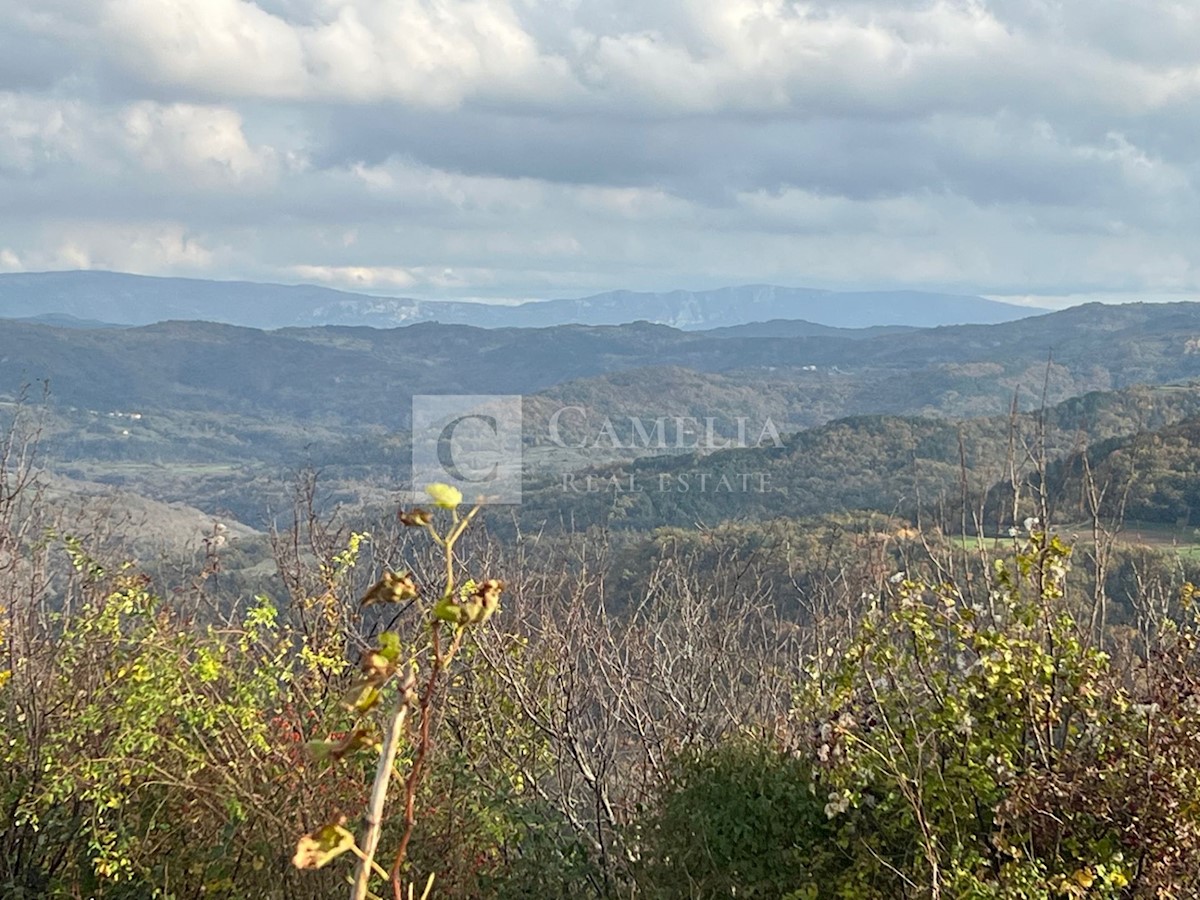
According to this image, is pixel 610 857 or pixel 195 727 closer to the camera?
pixel 195 727

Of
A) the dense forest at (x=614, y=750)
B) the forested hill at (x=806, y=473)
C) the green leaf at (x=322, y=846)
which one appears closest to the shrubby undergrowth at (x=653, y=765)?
the dense forest at (x=614, y=750)

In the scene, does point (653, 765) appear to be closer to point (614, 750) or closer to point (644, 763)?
point (644, 763)

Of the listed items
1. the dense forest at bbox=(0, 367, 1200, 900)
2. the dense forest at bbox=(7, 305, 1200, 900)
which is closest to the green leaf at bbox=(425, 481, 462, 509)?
the dense forest at bbox=(7, 305, 1200, 900)

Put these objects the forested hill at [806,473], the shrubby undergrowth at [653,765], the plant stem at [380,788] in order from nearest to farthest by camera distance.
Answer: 1. the plant stem at [380,788]
2. the shrubby undergrowth at [653,765]
3. the forested hill at [806,473]

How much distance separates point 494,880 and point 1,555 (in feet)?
11.8

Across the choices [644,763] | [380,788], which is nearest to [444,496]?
[380,788]

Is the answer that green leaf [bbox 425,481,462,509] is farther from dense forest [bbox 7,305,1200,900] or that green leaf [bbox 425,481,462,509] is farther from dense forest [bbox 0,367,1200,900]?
dense forest [bbox 0,367,1200,900]

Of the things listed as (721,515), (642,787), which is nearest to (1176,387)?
(721,515)

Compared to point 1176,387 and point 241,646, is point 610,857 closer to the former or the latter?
point 241,646

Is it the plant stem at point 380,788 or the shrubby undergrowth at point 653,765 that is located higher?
the plant stem at point 380,788

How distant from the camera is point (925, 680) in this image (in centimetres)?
429

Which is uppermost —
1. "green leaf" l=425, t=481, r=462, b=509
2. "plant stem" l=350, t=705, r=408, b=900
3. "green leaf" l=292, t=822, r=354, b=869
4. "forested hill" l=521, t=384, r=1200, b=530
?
"green leaf" l=425, t=481, r=462, b=509

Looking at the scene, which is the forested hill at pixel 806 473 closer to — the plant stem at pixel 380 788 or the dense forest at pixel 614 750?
the dense forest at pixel 614 750

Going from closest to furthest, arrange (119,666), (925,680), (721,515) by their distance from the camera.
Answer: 1. (925,680)
2. (119,666)
3. (721,515)
